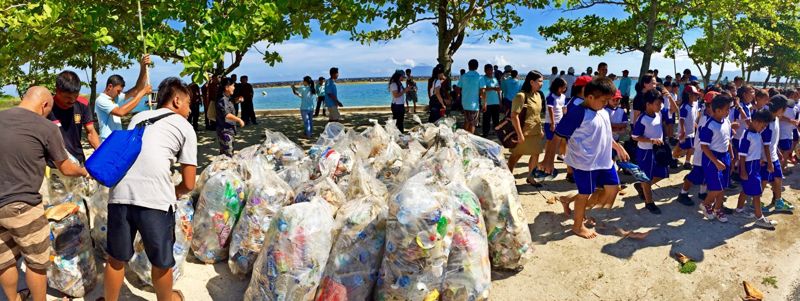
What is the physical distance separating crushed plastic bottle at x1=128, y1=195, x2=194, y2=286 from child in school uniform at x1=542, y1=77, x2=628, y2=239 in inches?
121

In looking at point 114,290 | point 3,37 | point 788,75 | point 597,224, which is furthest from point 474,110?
point 788,75

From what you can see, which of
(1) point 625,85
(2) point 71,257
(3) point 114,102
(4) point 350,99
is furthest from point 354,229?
(4) point 350,99

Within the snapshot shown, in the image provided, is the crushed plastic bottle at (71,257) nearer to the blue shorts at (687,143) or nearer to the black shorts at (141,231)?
the black shorts at (141,231)

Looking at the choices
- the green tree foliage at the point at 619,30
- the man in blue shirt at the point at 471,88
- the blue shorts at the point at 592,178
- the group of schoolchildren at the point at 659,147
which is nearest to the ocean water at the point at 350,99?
the green tree foliage at the point at 619,30

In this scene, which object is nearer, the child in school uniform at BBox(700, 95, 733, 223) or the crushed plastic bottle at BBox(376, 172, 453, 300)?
the crushed plastic bottle at BBox(376, 172, 453, 300)

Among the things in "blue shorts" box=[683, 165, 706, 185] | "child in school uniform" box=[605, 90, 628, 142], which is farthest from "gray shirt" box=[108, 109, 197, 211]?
"blue shorts" box=[683, 165, 706, 185]

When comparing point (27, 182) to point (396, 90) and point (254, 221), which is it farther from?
point (396, 90)

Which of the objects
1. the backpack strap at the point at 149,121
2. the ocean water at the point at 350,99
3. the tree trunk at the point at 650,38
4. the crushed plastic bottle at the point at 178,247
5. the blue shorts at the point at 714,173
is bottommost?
the ocean water at the point at 350,99

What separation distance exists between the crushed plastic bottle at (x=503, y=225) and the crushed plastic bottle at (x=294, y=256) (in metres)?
1.27

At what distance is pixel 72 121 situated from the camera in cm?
371

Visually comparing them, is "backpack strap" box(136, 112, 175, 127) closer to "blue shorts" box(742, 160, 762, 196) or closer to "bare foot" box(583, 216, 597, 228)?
"bare foot" box(583, 216, 597, 228)

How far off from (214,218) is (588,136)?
3.16 metres

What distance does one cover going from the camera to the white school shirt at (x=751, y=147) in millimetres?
4332

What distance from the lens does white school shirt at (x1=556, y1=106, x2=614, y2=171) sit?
12.0 feet
